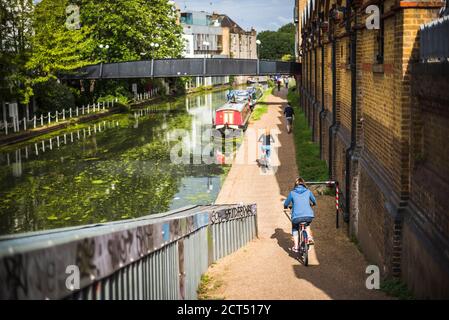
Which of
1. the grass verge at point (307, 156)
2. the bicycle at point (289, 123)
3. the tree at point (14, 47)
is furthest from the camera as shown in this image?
the tree at point (14, 47)

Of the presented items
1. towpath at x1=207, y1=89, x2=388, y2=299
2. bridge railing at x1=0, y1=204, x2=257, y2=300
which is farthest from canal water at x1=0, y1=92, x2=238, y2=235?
bridge railing at x1=0, y1=204, x2=257, y2=300

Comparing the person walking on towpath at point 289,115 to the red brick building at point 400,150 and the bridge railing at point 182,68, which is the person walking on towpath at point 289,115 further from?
the bridge railing at point 182,68

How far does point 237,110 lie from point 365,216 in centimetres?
2715

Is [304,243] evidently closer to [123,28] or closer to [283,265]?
[283,265]

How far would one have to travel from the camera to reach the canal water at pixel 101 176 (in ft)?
61.8

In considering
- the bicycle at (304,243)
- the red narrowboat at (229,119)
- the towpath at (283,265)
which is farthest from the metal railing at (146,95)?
the bicycle at (304,243)

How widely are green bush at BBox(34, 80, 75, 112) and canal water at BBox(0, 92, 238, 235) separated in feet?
16.1

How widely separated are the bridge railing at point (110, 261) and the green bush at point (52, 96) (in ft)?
124

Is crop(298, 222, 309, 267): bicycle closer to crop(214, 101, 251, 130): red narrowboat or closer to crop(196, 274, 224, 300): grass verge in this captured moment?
crop(196, 274, 224, 300): grass verge

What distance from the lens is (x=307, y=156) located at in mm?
26031

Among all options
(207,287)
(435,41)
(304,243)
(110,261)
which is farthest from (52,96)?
(110,261)

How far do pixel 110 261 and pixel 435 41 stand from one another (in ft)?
16.8

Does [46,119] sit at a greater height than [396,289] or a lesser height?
greater

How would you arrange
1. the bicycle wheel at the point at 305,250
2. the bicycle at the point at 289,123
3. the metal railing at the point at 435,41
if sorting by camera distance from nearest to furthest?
1. the metal railing at the point at 435,41
2. the bicycle wheel at the point at 305,250
3. the bicycle at the point at 289,123
